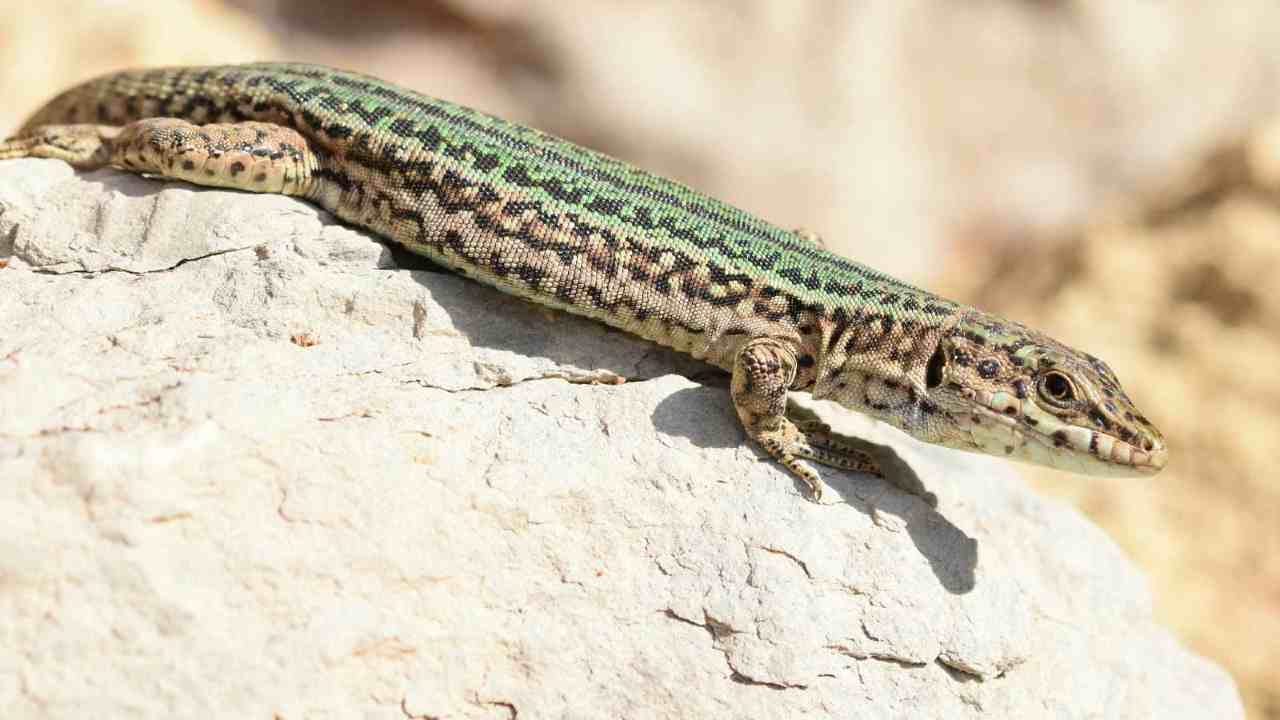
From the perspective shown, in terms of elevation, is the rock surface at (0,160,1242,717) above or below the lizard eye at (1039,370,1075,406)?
below

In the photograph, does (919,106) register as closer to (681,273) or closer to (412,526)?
(681,273)

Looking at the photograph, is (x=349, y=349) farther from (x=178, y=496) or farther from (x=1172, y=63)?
(x=1172, y=63)

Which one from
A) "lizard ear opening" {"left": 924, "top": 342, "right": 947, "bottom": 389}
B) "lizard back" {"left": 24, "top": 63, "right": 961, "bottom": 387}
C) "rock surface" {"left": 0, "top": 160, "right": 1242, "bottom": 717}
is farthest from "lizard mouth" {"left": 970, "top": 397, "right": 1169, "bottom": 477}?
"rock surface" {"left": 0, "top": 160, "right": 1242, "bottom": 717}

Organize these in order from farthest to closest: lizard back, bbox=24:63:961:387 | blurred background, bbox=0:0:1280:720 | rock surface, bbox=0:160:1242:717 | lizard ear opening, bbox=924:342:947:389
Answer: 1. blurred background, bbox=0:0:1280:720
2. lizard back, bbox=24:63:961:387
3. lizard ear opening, bbox=924:342:947:389
4. rock surface, bbox=0:160:1242:717

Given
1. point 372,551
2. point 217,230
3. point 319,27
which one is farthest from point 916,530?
point 319,27

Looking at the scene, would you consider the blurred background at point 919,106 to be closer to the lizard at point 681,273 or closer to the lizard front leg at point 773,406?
the lizard at point 681,273

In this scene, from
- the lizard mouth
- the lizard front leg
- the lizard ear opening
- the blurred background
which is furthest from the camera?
the blurred background

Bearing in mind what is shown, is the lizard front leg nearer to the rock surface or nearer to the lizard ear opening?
the rock surface

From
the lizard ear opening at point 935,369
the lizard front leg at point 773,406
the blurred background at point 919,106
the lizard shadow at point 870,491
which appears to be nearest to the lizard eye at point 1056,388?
the lizard ear opening at point 935,369
